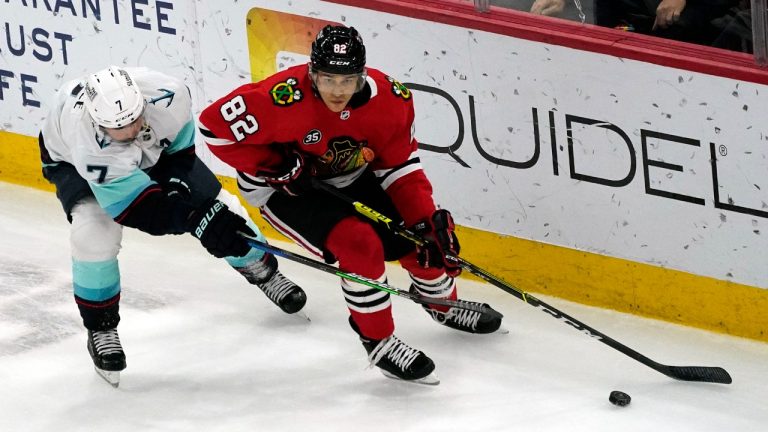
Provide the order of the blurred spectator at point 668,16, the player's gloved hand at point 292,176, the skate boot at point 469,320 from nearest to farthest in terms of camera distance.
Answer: the player's gloved hand at point 292,176
the blurred spectator at point 668,16
the skate boot at point 469,320

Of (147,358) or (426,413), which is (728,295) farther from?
(147,358)

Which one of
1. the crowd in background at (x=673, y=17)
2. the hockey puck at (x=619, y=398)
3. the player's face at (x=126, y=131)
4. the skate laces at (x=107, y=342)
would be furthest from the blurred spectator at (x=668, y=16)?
the skate laces at (x=107, y=342)

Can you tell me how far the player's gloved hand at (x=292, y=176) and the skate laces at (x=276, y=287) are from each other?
0.56 metres

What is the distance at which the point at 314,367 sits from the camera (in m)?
4.33

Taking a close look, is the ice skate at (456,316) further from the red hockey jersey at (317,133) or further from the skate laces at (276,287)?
the skate laces at (276,287)

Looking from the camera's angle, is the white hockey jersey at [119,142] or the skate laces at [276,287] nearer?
the white hockey jersey at [119,142]

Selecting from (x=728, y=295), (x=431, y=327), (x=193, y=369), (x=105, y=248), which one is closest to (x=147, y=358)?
(x=193, y=369)

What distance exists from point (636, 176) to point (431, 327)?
30.5 inches

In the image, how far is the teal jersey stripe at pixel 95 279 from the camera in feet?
13.5

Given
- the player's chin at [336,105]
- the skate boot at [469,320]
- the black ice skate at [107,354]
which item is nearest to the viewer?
the player's chin at [336,105]

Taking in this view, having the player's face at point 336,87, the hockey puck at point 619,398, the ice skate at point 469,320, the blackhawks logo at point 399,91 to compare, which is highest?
the player's face at point 336,87

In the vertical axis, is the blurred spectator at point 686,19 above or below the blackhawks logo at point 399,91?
above

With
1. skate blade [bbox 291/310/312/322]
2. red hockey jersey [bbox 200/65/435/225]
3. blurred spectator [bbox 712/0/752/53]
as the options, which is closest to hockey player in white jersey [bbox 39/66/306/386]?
red hockey jersey [bbox 200/65/435/225]

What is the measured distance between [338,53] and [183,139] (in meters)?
0.64
